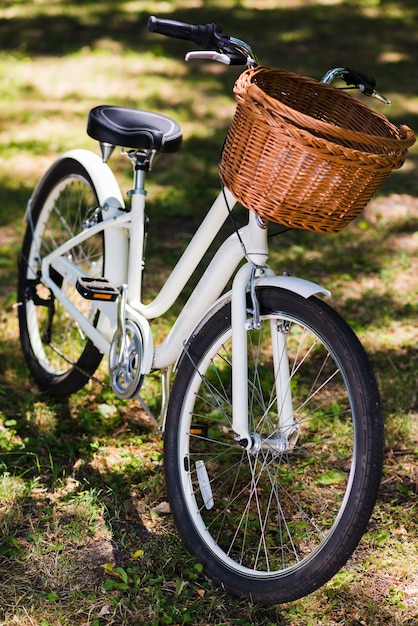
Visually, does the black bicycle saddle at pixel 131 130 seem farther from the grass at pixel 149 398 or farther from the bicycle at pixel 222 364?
the grass at pixel 149 398

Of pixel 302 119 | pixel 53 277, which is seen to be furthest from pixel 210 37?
pixel 53 277

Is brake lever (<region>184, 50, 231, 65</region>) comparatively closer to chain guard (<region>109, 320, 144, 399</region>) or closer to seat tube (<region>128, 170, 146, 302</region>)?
seat tube (<region>128, 170, 146, 302</region>)

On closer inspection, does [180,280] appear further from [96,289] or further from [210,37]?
[210,37]

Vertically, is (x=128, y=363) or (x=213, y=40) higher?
(x=213, y=40)

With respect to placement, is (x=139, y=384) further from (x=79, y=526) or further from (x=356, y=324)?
(x=356, y=324)

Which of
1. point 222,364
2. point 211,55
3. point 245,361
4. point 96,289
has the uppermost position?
point 211,55

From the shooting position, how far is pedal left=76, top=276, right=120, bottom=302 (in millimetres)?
3062

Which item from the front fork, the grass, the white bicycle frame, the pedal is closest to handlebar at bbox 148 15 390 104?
the white bicycle frame

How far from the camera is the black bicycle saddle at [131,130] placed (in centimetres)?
296

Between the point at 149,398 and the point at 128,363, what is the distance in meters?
0.67

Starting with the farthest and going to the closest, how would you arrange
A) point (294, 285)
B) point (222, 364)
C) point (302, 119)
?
point (222, 364) → point (294, 285) → point (302, 119)

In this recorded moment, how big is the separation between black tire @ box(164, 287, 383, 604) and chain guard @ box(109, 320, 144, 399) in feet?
0.89

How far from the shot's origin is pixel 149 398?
361cm

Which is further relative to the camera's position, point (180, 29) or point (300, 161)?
point (180, 29)
